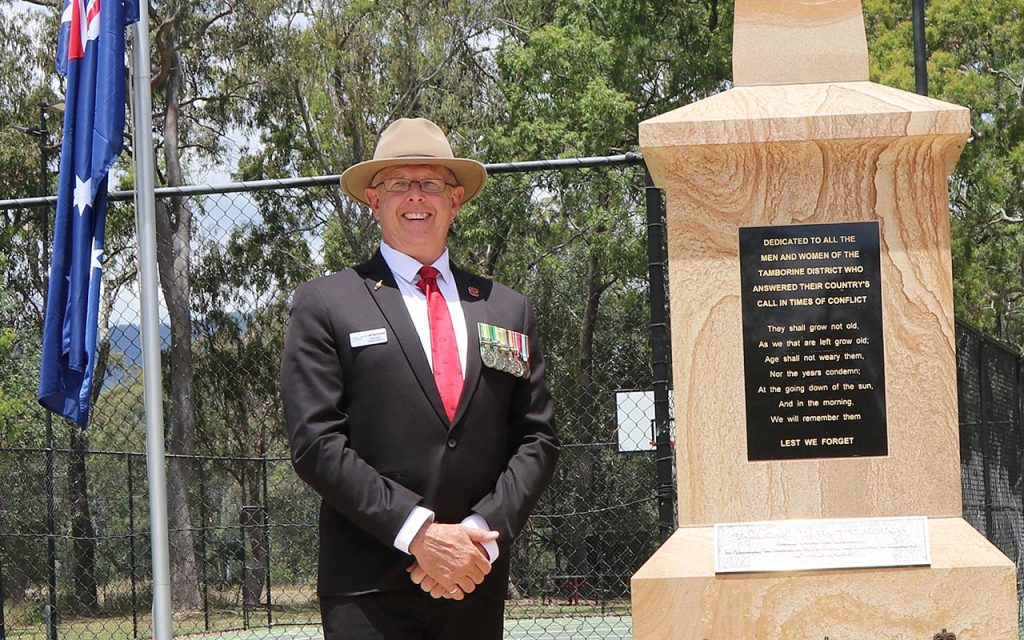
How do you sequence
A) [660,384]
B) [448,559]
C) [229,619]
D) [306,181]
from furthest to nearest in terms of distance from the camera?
1. [229,619]
2. [306,181]
3. [660,384]
4. [448,559]

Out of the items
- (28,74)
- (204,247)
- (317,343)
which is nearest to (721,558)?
(317,343)

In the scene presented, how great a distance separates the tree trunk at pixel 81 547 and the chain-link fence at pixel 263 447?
82 mm

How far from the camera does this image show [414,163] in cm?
401

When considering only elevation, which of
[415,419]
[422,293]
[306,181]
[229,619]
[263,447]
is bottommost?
[229,619]

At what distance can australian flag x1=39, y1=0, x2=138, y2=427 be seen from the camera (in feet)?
18.3

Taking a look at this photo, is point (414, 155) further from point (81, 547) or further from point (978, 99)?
point (978, 99)

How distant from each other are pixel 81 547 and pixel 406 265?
684 inches

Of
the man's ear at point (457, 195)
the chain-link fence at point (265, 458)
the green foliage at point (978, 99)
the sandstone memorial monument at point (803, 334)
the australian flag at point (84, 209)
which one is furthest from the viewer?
the green foliage at point (978, 99)

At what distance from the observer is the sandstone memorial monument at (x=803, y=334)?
4039 millimetres

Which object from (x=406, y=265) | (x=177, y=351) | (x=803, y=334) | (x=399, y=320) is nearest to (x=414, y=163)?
(x=406, y=265)

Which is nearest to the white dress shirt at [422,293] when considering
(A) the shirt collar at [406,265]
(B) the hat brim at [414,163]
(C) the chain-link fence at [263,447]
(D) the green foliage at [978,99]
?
(A) the shirt collar at [406,265]

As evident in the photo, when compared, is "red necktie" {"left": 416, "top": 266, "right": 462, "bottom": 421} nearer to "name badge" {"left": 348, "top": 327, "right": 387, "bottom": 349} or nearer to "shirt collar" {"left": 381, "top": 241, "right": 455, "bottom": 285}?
"shirt collar" {"left": 381, "top": 241, "right": 455, "bottom": 285}

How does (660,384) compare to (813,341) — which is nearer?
(813,341)

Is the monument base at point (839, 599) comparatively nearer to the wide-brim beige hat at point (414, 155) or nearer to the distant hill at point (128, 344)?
the wide-brim beige hat at point (414, 155)
